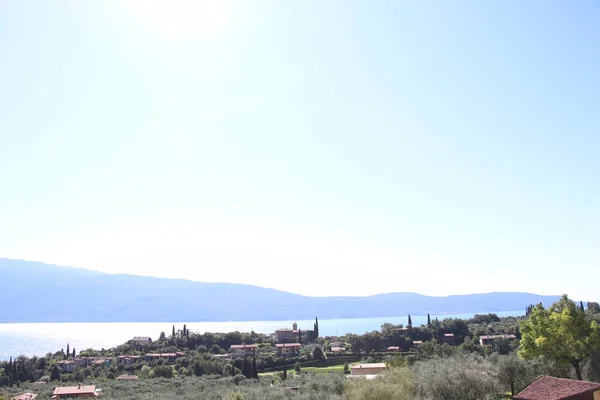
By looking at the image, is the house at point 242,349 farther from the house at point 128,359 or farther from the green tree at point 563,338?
the green tree at point 563,338

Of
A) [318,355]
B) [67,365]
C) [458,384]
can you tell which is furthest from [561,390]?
[67,365]

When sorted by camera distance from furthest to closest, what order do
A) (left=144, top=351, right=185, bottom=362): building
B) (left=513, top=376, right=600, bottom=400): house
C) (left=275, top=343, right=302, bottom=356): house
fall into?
(left=275, top=343, right=302, bottom=356): house, (left=144, top=351, right=185, bottom=362): building, (left=513, top=376, right=600, bottom=400): house

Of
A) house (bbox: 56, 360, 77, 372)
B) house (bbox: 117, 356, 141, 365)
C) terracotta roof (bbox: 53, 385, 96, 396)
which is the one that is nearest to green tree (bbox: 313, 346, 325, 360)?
house (bbox: 117, 356, 141, 365)

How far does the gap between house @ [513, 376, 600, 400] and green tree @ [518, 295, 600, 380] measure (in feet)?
19.0

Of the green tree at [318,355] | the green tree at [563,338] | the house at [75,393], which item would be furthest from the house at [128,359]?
the green tree at [563,338]

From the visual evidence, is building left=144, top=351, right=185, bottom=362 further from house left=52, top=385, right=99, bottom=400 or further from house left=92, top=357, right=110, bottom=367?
house left=52, top=385, right=99, bottom=400

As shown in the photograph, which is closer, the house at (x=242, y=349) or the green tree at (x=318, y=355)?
the green tree at (x=318, y=355)

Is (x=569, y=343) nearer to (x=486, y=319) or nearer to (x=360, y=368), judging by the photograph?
(x=360, y=368)

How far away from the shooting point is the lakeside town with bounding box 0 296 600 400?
107 feet

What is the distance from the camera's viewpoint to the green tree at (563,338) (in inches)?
1244

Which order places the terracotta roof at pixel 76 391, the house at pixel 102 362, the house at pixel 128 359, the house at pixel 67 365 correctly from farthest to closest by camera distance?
1. the house at pixel 128 359
2. the house at pixel 102 362
3. the house at pixel 67 365
4. the terracotta roof at pixel 76 391

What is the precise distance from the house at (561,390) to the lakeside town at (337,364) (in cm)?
10

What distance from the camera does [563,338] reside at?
105 ft

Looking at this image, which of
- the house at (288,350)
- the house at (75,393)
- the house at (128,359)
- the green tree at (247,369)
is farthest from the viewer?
the house at (288,350)
